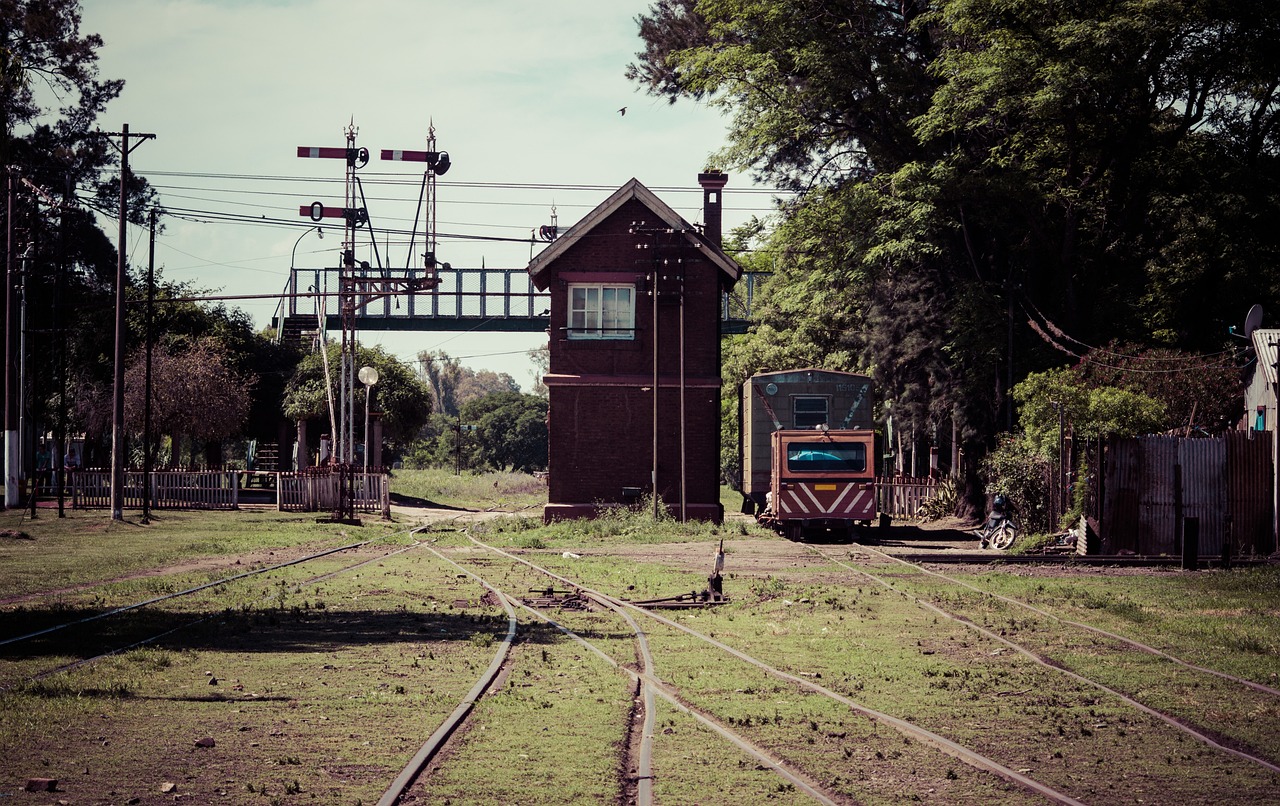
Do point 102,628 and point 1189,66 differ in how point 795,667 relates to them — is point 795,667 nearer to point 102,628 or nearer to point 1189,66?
point 102,628

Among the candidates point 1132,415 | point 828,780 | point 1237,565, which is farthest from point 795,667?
point 1132,415

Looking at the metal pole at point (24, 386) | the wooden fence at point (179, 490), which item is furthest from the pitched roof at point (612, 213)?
the metal pole at point (24, 386)

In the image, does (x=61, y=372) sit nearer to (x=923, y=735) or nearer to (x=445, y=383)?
(x=923, y=735)

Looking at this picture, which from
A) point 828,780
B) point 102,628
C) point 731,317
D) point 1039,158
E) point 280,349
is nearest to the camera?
point 828,780

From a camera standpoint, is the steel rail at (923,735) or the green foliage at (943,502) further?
the green foliage at (943,502)

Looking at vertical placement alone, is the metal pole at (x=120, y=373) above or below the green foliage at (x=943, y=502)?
above

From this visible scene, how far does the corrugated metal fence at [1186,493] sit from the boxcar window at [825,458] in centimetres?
671

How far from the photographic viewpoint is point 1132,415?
27734mm

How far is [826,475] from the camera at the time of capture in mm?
30516

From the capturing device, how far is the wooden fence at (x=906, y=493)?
4441 cm

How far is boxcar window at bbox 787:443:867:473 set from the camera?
30.5 metres

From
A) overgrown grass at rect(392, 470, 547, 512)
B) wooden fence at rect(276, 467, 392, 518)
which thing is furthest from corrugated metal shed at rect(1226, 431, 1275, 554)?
overgrown grass at rect(392, 470, 547, 512)

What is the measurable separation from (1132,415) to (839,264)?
40.1 feet

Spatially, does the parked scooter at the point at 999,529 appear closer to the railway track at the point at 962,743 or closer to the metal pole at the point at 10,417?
the railway track at the point at 962,743
